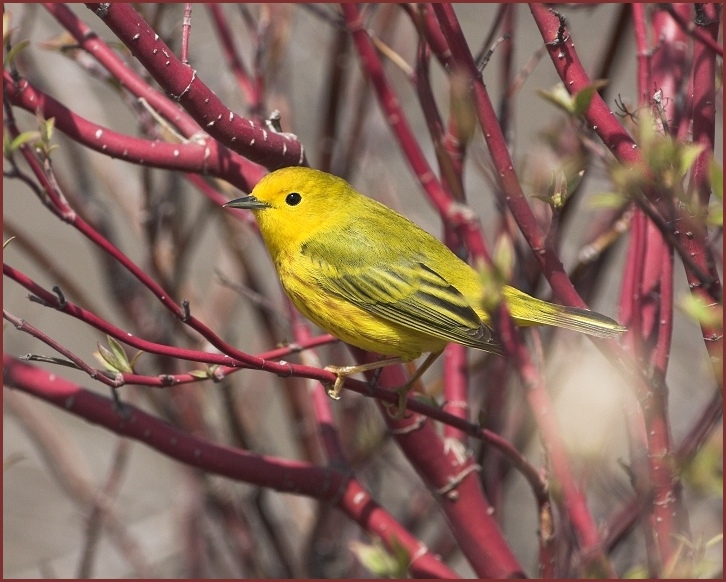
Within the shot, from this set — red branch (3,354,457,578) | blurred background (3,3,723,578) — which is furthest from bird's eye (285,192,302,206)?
red branch (3,354,457,578)

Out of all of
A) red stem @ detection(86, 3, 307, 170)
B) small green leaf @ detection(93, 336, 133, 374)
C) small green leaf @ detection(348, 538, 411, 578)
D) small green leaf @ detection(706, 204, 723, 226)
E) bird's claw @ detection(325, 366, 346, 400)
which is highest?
red stem @ detection(86, 3, 307, 170)

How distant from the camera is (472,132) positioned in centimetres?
164

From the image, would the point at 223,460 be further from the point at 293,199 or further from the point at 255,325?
the point at 255,325

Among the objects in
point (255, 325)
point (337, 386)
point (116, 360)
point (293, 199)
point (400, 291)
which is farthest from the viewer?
point (255, 325)

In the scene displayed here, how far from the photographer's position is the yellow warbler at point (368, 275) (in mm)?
2650

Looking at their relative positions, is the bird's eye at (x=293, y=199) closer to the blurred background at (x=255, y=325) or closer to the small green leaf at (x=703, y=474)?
the blurred background at (x=255, y=325)

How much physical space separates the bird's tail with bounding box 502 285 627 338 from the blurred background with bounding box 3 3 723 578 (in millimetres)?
250

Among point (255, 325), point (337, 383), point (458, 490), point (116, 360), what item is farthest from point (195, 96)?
point (255, 325)

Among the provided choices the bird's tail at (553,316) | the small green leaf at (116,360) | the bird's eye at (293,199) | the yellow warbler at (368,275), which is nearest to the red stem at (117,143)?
the yellow warbler at (368,275)

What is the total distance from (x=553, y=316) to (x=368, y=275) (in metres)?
0.59

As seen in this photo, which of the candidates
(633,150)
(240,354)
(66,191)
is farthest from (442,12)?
(66,191)

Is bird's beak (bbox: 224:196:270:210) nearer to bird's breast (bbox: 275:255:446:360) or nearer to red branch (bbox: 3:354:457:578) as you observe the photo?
bird's breast (bbox: 275:255:446:360)

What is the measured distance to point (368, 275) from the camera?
286cm

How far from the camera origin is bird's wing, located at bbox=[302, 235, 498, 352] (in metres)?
2.66
